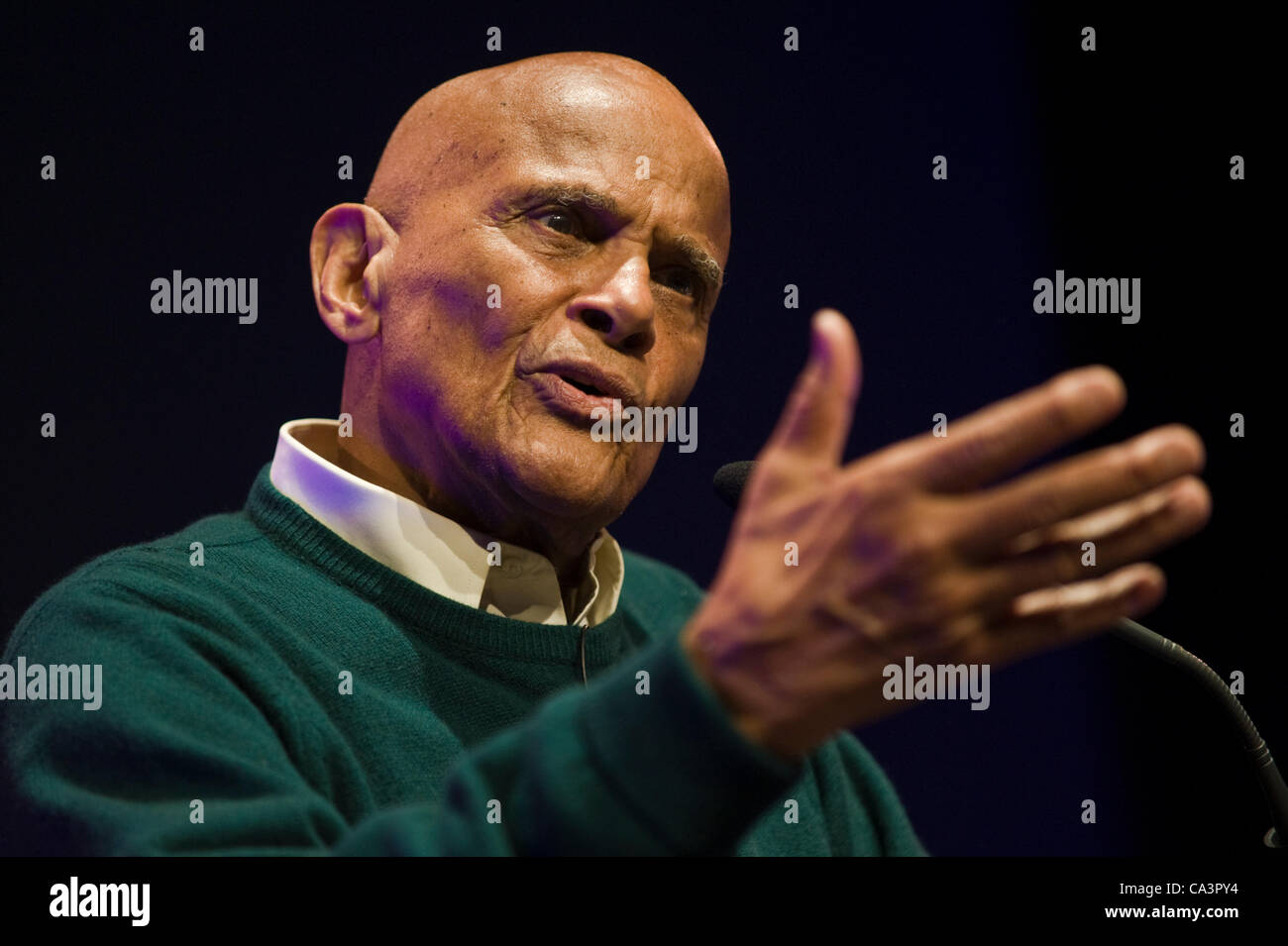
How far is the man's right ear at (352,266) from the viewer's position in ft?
5.63

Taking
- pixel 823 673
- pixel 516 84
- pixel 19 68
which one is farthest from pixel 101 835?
pixel 19 68

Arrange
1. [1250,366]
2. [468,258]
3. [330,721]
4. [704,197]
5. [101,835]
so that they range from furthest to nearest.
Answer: [1250,366] < [704,197] < [468,258] < [330,721] < [101,835]

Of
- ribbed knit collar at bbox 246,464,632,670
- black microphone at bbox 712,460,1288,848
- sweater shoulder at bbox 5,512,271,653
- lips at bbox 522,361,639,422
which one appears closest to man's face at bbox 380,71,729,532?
lips at bbox 522,361,639,422

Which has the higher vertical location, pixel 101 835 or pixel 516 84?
pixel 516 84

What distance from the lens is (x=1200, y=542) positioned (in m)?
2.31

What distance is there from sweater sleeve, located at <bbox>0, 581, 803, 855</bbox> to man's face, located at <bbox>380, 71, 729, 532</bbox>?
1.28 ft

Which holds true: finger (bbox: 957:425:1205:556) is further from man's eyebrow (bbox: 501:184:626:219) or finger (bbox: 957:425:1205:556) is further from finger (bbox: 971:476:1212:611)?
man's eyebrow (bbox: 501:184:626:219)

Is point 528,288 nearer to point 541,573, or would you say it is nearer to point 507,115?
point 507,115

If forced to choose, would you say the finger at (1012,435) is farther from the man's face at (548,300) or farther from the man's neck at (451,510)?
the man's neck at (451,510)

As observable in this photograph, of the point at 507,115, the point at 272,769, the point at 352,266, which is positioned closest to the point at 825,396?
the point at 272,769

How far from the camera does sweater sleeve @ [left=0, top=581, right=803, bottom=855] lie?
91 centimetres

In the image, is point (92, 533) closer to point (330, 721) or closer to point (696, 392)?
point (330, 721)

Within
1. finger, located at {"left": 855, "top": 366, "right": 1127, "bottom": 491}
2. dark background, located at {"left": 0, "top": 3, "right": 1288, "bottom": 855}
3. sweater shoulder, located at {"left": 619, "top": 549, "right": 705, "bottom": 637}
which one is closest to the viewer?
finger, located at {"left": 855, "top": 366, "right": 1127, "bottom": 491}

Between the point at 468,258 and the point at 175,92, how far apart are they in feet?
2.17
